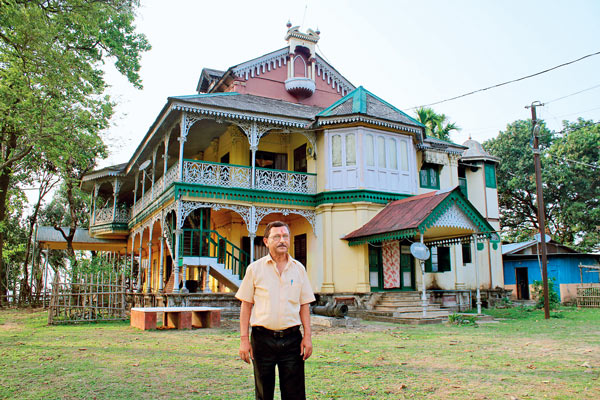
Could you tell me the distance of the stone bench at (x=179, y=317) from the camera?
11844 mm

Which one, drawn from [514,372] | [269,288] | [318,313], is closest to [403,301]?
[318,313]

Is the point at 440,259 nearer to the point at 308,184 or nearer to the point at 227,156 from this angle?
the point at 308,184

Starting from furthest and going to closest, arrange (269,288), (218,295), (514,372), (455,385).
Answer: (218,295)
(514,372)
(455,385)
(269,288)

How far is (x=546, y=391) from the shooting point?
5230mm

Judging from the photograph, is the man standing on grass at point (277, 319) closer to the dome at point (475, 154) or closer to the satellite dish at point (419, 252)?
the satellite dish at point (419, 252)

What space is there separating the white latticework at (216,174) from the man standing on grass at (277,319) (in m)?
12.7

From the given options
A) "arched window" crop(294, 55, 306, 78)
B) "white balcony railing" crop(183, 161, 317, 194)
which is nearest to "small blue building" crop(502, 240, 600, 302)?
"white balcony railing" crop(183, 161, 317, 194)

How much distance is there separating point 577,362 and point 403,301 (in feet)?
30.2

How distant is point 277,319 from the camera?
3.70 metres

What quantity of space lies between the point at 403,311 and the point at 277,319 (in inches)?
475

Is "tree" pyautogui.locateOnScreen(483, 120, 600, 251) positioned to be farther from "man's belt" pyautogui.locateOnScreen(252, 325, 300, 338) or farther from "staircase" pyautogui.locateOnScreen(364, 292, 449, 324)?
"man's belt" pyautogui.locateOnScreen(252, 325, 300, 338)

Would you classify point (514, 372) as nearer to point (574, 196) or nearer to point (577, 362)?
point (577, 362)

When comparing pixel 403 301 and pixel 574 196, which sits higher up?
pixel 574 196

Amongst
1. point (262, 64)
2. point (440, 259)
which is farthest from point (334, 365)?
point (262, 64)
